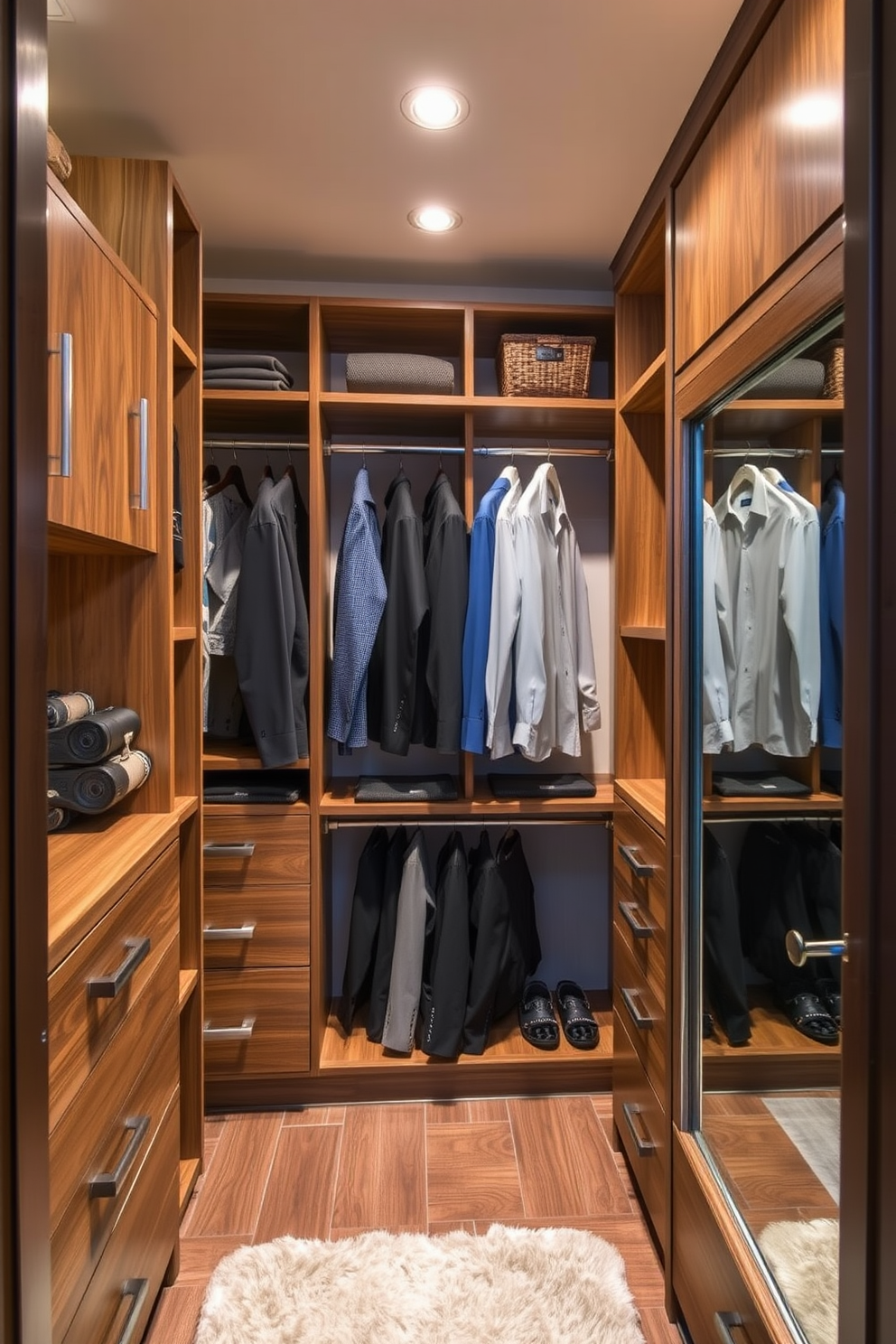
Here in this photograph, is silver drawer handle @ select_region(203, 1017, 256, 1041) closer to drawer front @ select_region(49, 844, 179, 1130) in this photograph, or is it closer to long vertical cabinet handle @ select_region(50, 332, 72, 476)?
drawer front @ select_region(49, 844, 179, 1130)

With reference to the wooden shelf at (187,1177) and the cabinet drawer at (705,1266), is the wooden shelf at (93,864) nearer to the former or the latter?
the wooden shelf at (187,1177)

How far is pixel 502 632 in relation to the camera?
6.97ft

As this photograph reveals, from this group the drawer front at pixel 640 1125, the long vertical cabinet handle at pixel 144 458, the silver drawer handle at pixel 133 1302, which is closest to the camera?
the silver drawer handle at pixel 133 1302

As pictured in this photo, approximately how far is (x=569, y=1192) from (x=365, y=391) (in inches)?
89.8

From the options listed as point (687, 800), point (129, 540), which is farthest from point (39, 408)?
point (687, 800)

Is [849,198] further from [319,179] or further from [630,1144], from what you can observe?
[630,1144]

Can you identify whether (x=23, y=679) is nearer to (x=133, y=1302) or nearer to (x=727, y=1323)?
(x=133, y=1302)

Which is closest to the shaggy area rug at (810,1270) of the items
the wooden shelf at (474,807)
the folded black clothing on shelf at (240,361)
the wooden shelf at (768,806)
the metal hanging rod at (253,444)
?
the wooden shelf at (768,806)

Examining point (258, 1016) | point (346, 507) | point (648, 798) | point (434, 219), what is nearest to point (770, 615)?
point (648, 798)

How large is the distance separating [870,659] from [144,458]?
1.40 meters

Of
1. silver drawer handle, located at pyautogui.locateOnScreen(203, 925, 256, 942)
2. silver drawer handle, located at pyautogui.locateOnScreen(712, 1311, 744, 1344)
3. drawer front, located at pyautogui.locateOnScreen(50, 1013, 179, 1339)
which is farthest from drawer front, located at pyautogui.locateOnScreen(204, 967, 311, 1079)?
silver drawer handle, located at pyautogui.locateOnScreen(712, 1311, 744, 1344)

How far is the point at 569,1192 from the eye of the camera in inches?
73.0

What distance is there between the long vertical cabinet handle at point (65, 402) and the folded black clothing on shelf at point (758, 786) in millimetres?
1171

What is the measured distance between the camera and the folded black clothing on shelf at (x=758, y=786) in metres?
1.08
